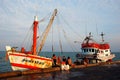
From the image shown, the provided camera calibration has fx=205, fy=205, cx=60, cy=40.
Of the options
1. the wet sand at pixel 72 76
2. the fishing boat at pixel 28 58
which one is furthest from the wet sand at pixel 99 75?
the fishing boat at pixel 28 58

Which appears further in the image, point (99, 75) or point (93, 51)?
point (93, 51)

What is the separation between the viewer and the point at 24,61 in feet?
89.9

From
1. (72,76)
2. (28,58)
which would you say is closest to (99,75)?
(72,76)

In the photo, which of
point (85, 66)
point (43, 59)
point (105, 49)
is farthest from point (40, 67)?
point (105, 49)

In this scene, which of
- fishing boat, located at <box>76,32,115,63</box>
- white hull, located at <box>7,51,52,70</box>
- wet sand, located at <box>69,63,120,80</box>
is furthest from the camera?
fishing boat, located at <box>76,32,115,63</box>

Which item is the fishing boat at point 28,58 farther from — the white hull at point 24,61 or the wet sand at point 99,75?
the wet sand at point 99,75

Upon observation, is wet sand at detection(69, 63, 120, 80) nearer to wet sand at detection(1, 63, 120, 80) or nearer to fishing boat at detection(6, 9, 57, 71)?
wet sand at detection(1, 63, 120, 80)

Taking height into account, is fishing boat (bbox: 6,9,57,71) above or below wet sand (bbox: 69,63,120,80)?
above

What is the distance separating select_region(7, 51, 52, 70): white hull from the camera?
87.9 feet

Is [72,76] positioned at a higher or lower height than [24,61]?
lower

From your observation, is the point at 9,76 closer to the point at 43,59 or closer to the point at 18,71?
the point at 18,71

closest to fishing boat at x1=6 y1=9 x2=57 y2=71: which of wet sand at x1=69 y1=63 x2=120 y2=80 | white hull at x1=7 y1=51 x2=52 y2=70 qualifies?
white hull at x1=7 y1=51 x2=52 y2=70

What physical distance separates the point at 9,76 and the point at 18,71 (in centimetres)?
157

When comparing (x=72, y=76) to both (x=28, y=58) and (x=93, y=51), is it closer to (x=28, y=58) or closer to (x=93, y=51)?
(x=28, y=58)
